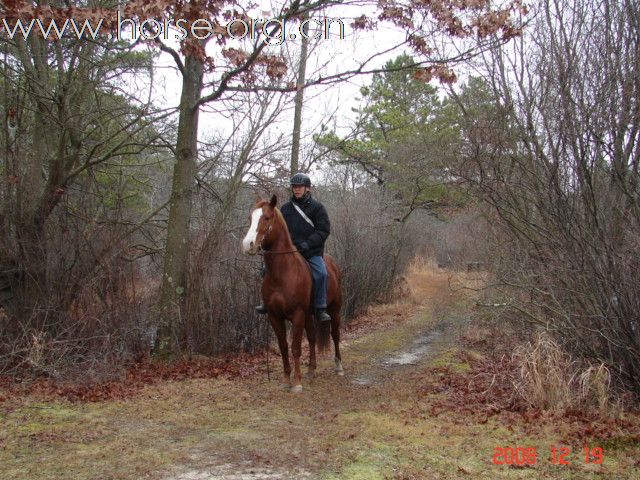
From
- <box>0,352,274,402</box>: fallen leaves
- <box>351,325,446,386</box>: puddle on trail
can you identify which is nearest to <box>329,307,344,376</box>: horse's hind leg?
<box>351,325,446,386</box>: puddle on trail

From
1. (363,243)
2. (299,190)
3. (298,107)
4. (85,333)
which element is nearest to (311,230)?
(299,190)

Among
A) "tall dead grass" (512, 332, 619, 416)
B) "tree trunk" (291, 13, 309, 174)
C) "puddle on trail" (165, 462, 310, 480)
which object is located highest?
"tree trunk" (291, 13, 309, 174)

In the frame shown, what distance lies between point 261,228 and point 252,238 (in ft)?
0.85

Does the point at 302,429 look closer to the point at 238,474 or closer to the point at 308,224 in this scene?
the point at 238,474

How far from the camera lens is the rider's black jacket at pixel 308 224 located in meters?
7.80

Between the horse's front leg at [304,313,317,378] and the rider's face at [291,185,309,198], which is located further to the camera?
the horse's front leg at [304,313,317,378]

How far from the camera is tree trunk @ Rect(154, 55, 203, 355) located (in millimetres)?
8281

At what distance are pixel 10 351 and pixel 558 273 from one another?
23.8 ft

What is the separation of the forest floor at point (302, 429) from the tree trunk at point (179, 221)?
0.60 m

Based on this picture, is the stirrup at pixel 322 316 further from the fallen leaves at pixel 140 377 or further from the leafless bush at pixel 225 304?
the fallen leaves at pixel 140 377

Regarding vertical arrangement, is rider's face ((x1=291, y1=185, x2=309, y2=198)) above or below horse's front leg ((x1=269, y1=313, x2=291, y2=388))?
above

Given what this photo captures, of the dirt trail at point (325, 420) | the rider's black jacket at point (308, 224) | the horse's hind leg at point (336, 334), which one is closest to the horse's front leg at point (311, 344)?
the dirt trail at point (325, 420)
